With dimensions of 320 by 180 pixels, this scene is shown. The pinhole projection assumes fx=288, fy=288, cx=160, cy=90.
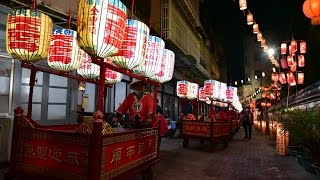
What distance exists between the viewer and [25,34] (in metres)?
5.75

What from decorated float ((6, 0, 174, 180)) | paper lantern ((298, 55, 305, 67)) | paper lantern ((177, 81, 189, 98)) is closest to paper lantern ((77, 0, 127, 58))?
decorated float ((6, 0, 174, 180))

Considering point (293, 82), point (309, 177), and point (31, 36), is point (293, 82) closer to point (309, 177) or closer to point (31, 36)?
point (309, 177)

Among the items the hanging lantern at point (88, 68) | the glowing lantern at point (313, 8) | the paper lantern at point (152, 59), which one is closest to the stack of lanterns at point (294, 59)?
the glowing lantern at point (313, 8)

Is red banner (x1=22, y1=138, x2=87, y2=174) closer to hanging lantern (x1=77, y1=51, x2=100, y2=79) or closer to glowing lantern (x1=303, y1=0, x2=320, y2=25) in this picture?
hanging lantern (x1=77, y1=51, x2=100, y2=79)

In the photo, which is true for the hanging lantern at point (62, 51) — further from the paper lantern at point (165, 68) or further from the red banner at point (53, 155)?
the paper lantern at point (165, 68)

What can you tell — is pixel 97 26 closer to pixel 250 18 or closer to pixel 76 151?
pixel 76 151

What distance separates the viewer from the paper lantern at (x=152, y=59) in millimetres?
7148

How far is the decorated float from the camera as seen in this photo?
16.0ft

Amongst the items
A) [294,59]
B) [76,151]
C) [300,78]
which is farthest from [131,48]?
[300,78]

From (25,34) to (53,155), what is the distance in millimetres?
2466

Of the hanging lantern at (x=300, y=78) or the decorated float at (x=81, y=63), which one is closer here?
the decorated float at (x=81, y=63)

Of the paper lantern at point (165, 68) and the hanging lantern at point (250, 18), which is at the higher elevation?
the hanging lantern at point (250, 18)

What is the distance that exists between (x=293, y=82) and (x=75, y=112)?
59.5 ft

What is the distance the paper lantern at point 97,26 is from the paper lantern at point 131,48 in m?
0.76
